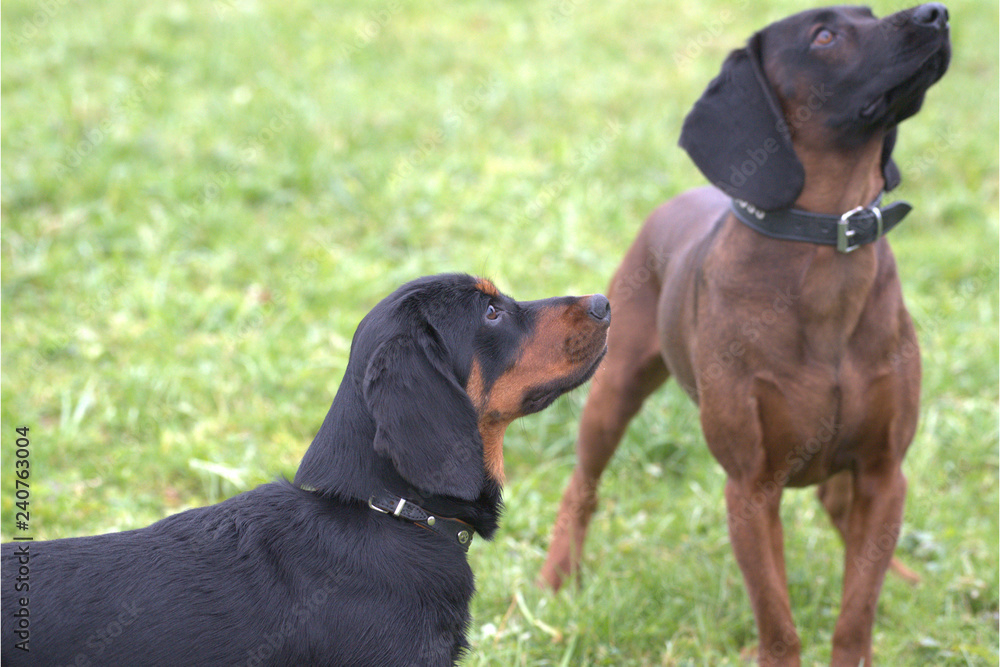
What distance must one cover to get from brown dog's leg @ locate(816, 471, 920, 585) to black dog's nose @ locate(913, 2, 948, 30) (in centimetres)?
189

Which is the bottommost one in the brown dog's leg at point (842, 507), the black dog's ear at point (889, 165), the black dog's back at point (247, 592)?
the brown dog's leg at point (842, 507)

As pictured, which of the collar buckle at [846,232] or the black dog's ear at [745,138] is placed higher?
the black dog's ear at [745,138]

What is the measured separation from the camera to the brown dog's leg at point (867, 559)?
339 centimetres

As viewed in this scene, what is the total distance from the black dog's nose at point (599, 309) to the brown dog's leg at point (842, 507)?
1597mm

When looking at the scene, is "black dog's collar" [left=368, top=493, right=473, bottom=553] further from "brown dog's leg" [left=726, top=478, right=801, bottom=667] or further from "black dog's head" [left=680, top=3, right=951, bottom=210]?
"black dog's head" [left=680, top=3, right=951, bottom=210]

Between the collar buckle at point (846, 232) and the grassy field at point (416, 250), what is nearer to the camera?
the collar buckle at point (846, 232)

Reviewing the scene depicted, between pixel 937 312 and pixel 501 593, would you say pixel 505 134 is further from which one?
pixel 501 593

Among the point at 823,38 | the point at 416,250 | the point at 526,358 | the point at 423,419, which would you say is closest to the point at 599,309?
the point at 526,358

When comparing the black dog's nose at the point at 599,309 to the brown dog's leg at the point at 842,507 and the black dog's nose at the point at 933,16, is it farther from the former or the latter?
the brown dog's leg at the point at 842,507

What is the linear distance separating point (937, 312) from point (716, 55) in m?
4.46

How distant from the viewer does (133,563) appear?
2633 millimetres

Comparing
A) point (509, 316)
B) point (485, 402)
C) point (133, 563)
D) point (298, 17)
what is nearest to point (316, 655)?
point (133, 563)

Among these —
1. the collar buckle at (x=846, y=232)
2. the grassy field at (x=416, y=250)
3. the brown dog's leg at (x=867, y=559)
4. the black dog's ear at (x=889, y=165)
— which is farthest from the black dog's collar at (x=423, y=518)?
the black dog's ear at (x=889, y=165)

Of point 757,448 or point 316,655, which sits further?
point 757,448
